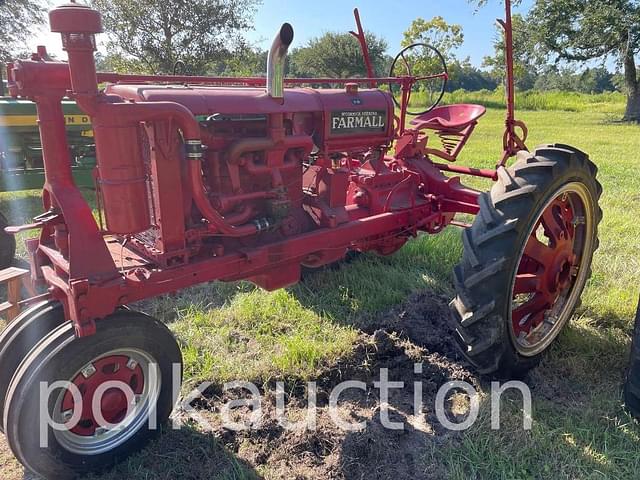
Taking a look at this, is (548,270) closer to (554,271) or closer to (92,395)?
(554,271)

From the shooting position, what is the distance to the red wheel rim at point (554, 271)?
2971mm

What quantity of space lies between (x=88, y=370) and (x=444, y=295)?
249cm

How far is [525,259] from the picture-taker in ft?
10.1

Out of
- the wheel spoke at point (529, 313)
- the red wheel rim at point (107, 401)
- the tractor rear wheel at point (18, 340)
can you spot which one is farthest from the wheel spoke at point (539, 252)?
the tractor rear wheel at point (18, 340)

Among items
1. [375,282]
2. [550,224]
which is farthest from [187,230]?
[550,224]

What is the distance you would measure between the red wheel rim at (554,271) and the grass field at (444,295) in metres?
0.18

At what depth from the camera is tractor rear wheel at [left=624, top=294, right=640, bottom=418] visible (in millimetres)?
2605

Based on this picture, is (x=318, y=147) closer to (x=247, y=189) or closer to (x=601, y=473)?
(x=247, y=189)

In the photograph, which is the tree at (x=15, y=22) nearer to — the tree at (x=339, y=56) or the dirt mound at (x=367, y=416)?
the dirt mound at (x=367, y=416)

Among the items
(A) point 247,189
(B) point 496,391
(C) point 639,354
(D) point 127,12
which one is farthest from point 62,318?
(D) point 127,12

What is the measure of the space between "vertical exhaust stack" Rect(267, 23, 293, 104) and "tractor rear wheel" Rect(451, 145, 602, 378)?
3.91ft

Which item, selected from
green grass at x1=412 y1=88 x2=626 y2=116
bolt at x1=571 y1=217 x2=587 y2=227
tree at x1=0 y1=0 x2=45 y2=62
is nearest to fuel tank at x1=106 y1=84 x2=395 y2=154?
bolt at x1=571 y1=217 x2=587 y2=227

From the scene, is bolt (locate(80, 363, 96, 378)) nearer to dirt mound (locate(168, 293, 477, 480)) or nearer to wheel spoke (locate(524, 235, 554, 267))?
dirt mound (locate(168, 293, 477, 480))

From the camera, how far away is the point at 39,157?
5.59 meters
